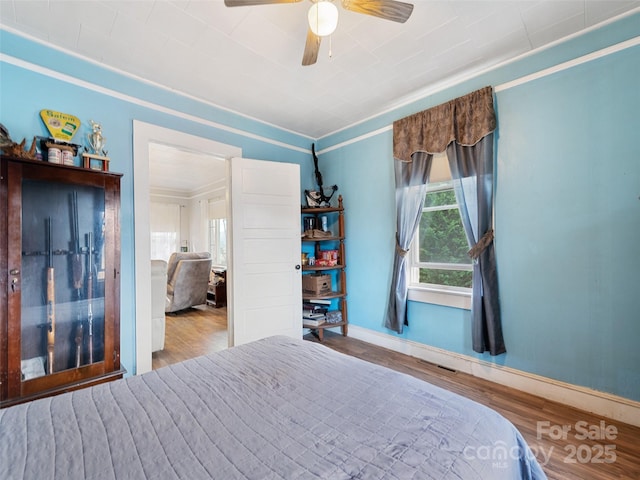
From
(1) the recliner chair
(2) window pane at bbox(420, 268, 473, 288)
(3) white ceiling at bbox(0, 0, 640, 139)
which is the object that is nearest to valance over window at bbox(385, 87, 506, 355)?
(2) window pane at bbox(420, 268, 473, 288)

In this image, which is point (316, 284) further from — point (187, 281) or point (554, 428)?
point (187, 281)

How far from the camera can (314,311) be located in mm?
3527

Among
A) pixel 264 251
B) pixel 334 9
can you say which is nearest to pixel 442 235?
pixel 264 251

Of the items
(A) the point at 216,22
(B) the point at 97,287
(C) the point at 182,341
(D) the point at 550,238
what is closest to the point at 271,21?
(A) the point at 216,22

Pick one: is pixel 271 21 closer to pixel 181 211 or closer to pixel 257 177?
pixel 257 177

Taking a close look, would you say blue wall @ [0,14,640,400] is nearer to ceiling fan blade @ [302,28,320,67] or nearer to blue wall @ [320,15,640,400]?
blue wall @ [320,15,640,400]

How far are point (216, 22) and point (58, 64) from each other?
1.28 m

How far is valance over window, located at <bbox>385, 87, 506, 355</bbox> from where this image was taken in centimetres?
229

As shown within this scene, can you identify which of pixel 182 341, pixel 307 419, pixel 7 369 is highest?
pixel 307 419

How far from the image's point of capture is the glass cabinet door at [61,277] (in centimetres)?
171

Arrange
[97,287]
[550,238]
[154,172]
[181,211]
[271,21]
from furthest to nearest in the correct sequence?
[181,211] < [154,172] < [550,238] < [97,287] < [271,21]

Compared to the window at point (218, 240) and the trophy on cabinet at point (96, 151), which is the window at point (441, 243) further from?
the window at point (218, 240)

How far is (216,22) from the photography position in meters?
1.80

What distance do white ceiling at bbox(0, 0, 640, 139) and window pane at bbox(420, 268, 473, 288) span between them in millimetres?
1810
